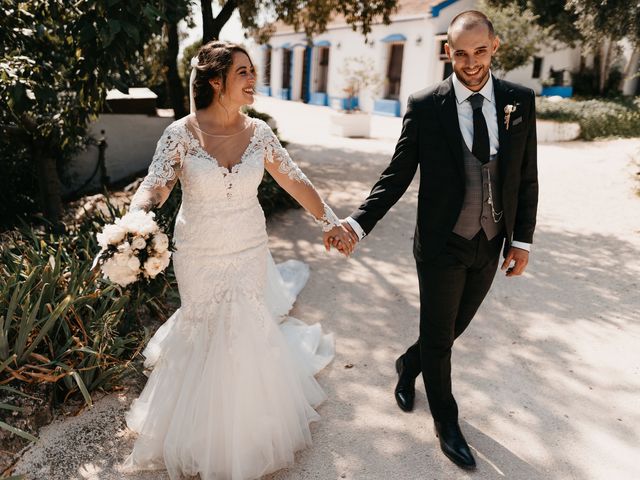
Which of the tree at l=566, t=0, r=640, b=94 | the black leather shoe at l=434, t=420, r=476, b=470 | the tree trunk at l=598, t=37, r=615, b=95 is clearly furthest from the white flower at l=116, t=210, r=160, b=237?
the tree trunk at l=598, t=37, r=615, b=95

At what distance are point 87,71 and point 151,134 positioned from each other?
5710mm

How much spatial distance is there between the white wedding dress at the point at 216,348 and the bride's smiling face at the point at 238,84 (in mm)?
244

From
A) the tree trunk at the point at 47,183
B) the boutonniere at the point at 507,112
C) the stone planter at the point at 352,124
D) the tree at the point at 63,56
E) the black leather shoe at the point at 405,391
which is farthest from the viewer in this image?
the stone planter at the point at 352,124

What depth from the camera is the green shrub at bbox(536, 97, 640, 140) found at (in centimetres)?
1625

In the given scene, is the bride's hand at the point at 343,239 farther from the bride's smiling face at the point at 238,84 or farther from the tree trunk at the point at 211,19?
the tree trunk at the point at 211,19

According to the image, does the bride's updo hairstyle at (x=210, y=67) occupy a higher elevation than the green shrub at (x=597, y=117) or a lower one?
higher

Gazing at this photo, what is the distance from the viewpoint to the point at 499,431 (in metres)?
3.22

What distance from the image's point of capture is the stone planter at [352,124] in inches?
629

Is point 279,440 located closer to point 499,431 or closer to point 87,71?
point 499,431

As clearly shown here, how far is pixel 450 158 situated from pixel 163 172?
4.77 ft

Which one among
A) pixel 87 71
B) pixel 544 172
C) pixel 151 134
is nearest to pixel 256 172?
pixel 87 71

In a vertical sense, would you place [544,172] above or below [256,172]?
below

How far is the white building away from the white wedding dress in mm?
15905

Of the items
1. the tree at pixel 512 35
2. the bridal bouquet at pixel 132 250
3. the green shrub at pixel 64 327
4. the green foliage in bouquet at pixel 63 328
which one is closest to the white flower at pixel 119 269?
the bridal bouquet at pixel 132 250
